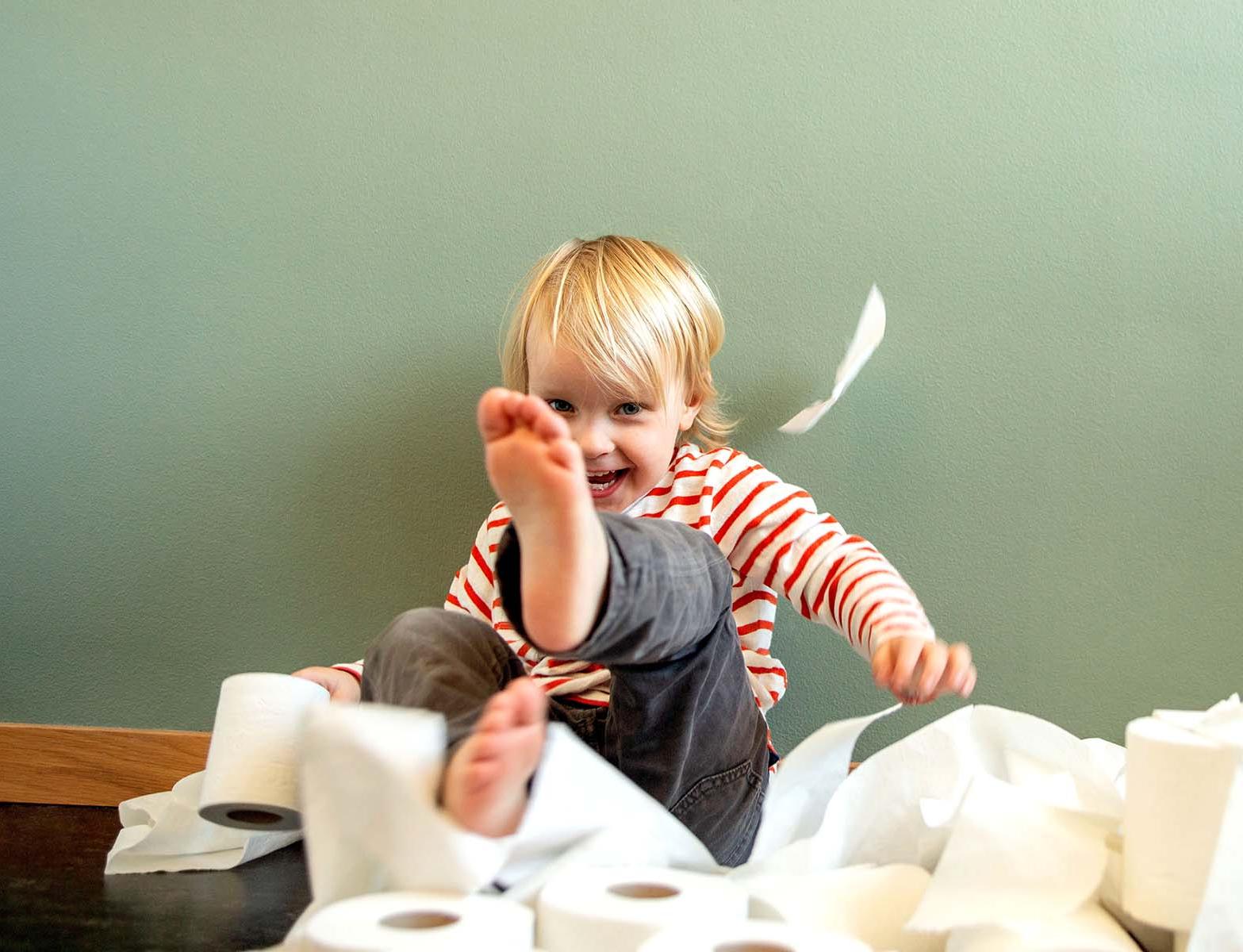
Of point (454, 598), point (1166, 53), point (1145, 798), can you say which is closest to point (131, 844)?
point (454, 598)

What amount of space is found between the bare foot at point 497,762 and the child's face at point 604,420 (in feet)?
1.28

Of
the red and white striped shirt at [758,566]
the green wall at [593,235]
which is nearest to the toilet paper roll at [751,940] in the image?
the red and white striped shirt at [758,566]

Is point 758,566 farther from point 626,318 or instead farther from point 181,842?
point 181,842

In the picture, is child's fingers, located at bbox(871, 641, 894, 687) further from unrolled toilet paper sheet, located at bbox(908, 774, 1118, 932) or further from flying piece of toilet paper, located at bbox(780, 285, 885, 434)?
flying piece of toilet paper, located at bbox(780, 285, 885, 434)

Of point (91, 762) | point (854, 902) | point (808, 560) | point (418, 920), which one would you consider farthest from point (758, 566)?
point (91, 762)

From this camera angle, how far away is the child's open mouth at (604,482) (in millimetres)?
1030

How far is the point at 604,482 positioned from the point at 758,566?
0.15 m

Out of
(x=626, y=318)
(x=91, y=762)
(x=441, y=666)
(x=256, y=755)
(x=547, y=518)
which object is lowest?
(x=91, y=762)

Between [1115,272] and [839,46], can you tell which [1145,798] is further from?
[839,46]

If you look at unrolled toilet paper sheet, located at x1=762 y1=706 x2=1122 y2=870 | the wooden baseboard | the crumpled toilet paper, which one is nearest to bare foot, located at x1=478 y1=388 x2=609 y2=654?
unrolled toilet paper sheet, located at x1=762 y1=706 x2=1122 y2=870

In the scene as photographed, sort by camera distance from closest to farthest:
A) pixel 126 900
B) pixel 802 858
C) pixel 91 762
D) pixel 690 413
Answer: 1. pixel 802 858
2. pixel 126 900
3. pixel 690 413
4. pixel 91 762

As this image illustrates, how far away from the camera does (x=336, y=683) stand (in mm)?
1029

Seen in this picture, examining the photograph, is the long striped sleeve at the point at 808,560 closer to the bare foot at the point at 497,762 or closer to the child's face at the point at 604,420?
the child's face at the point at 604,420

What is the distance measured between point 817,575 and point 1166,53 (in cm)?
62
